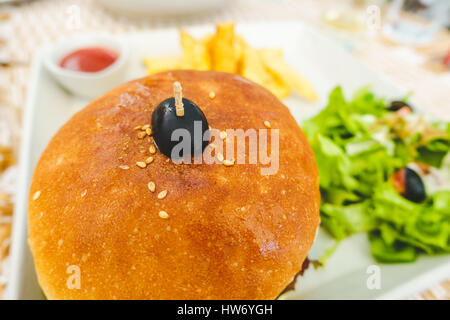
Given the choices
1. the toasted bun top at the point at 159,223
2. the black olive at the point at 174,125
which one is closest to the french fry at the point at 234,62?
the toasted bun top at the point at 159,223

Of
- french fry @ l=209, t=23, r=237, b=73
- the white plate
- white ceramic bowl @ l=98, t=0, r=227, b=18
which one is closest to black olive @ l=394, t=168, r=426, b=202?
the white plate

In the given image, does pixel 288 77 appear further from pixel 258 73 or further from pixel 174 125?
pixel 174 125

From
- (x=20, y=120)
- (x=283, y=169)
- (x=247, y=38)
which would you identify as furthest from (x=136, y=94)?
(x=247, y=38)

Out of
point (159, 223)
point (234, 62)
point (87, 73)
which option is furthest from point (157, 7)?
point (159, 223)

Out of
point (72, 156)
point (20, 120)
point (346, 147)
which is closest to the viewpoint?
point (72, 156)

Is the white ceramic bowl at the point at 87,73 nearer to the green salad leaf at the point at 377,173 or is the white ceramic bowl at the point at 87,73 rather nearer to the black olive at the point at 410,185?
the green salad leaf at the point at 377,173

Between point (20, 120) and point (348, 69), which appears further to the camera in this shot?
point (348, 69)

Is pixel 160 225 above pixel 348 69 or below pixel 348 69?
below

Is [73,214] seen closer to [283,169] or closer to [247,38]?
[283,169]
